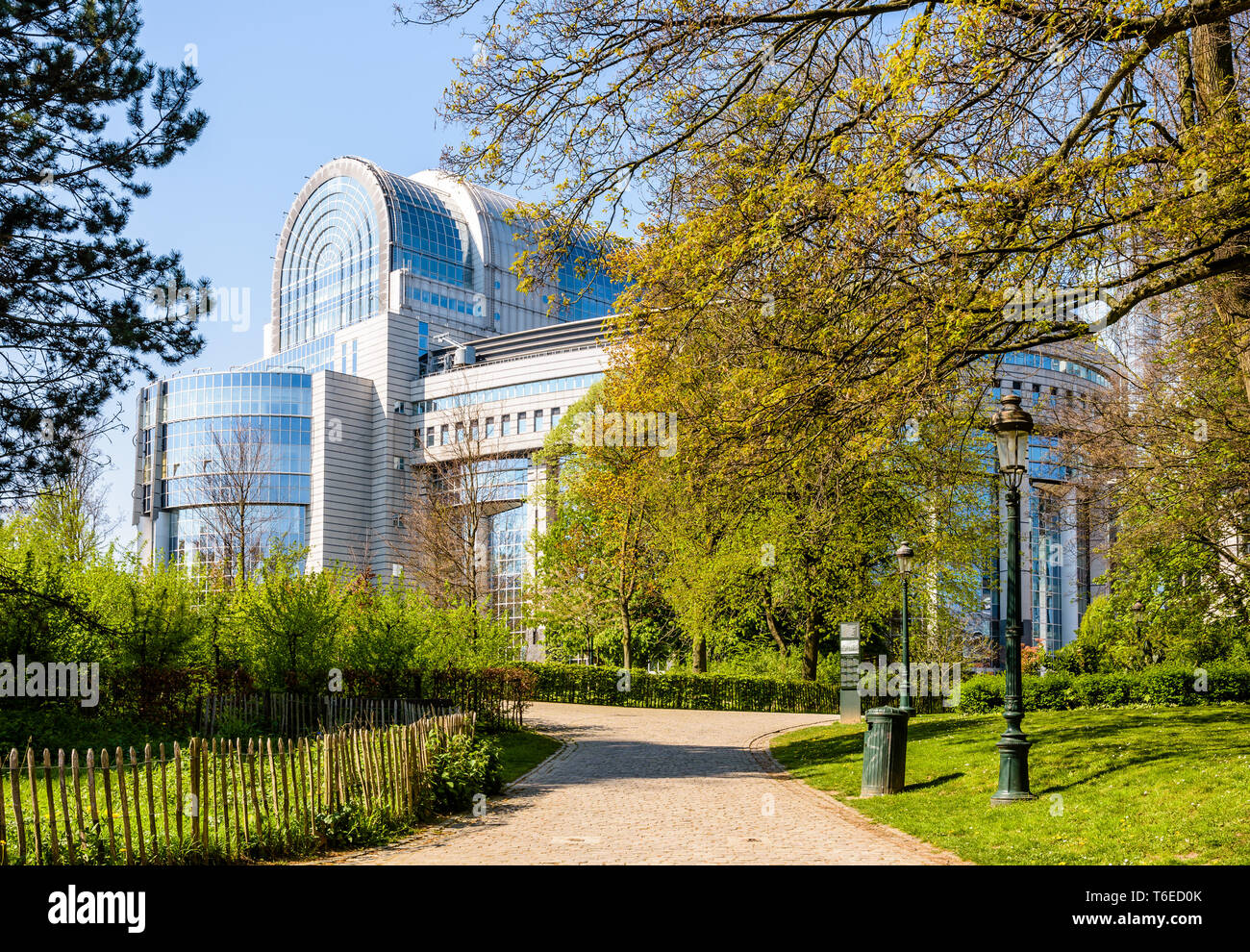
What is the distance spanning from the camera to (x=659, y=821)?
11.9m

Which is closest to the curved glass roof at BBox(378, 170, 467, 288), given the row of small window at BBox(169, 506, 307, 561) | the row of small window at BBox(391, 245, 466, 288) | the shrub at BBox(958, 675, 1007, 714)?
the row of small window at BBox(391, 245, 466, 288)

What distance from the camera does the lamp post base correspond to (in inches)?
468

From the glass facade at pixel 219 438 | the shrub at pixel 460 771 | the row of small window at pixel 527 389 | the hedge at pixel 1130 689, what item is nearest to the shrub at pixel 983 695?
the hedge at pixel 1130 689

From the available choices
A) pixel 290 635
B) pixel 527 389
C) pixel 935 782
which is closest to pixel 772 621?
pixel 290 635

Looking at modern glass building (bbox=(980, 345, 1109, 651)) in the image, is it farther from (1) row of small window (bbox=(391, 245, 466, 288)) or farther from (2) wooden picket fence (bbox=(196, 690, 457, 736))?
(1) row of small window (bbox=(391, 245, 466, 288))

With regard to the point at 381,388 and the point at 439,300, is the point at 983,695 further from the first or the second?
the point at 439,300

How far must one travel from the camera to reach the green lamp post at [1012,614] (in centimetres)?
1194

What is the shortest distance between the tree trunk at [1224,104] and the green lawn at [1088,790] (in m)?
4.99

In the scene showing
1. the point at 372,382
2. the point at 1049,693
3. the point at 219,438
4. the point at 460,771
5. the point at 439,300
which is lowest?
the point at 1049,693

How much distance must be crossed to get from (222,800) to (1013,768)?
8725 mm

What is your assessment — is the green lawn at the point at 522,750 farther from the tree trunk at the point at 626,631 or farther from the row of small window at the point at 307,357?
the row of small window at the point at 307,357

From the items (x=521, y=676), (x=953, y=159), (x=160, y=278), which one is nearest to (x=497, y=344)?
(x=521, y=676)

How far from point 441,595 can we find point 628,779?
25.4m

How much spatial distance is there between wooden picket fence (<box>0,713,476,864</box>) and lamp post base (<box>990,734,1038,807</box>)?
22.5 feet
